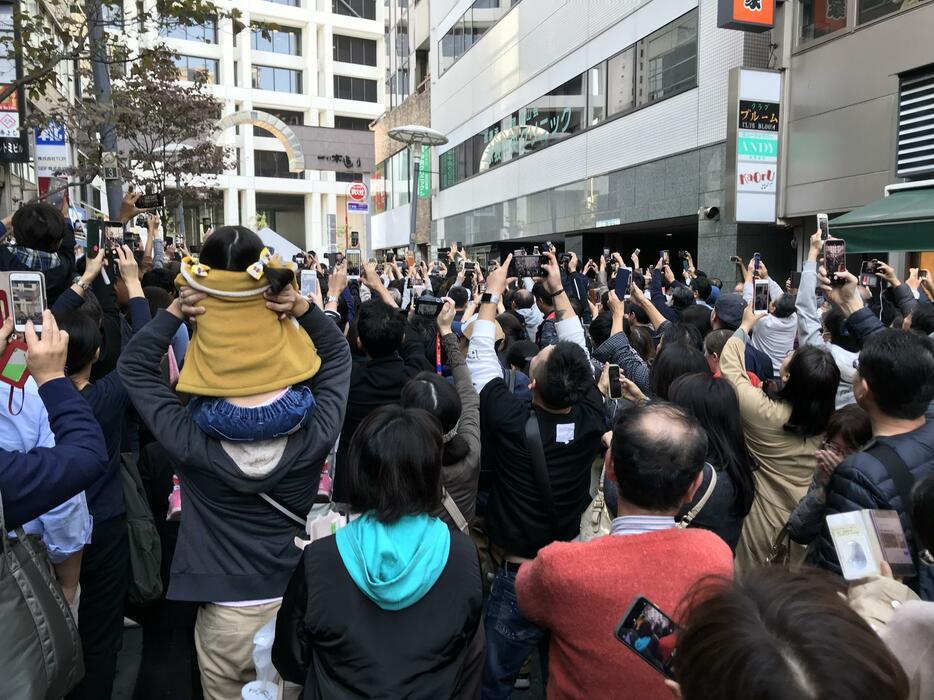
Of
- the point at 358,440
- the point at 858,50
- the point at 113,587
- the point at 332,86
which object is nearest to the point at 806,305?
the point at 358,440

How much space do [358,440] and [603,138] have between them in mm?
18002

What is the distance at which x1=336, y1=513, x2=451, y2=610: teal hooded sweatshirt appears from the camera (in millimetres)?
1712

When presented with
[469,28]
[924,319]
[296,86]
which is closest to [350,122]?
[296,86]

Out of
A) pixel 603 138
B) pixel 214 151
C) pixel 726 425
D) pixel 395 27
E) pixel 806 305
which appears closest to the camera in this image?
pixel 726 425

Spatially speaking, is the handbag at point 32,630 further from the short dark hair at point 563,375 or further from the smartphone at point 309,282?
the smartphone at point 309,282

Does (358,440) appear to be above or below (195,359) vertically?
below

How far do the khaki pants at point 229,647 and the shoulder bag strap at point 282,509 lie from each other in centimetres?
30

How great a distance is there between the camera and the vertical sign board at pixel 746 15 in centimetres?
1232

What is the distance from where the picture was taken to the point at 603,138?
18.5 meters

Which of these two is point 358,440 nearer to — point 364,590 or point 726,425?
point 364,590

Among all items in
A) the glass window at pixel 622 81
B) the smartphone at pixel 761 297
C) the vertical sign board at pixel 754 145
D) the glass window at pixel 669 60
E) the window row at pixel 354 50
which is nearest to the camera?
the smartphone at pixel 761 297

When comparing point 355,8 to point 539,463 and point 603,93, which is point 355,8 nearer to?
point 603,93

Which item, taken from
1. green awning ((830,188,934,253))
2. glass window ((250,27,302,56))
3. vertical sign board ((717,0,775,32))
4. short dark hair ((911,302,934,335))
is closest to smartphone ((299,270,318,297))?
short dark hair ((911,302,934,335))

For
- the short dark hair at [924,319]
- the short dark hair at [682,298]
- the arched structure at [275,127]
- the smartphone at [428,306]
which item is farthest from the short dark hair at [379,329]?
the arched structure at [275,127]
